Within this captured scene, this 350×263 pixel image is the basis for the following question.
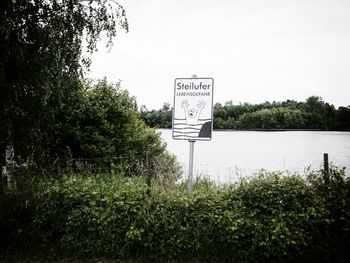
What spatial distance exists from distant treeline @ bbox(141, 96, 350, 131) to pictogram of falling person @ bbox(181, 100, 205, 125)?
79891mm

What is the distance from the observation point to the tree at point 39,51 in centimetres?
519

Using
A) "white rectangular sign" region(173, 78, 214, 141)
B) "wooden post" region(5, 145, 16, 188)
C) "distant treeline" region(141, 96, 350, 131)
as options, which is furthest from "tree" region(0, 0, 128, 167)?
"distant treeline" region(141, 96, 350, 131)

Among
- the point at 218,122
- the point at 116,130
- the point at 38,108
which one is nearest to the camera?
the point at 38,108

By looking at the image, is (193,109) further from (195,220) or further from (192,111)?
(195,220)

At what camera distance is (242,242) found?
4.96 m

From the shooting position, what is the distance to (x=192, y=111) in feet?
19.2

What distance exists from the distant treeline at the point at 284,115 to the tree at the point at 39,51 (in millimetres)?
80092

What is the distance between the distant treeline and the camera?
9181 centimetres

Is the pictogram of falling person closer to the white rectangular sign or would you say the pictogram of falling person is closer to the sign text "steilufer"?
the white rectangular sign

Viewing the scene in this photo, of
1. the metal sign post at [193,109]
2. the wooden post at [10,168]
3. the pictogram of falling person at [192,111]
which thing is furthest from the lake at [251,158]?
the wooden post at [10,168]

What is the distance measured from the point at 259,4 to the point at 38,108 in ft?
37.5

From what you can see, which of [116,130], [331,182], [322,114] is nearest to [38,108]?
[331,182]

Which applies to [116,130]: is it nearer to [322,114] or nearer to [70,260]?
[70,260]

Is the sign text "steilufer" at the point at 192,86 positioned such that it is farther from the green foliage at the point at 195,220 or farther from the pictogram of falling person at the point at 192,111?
the green foliage at the point at 195,220
